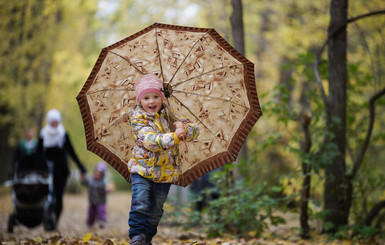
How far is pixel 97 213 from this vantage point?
33.9ft

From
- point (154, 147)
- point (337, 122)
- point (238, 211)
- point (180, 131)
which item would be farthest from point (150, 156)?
point (337, 122)

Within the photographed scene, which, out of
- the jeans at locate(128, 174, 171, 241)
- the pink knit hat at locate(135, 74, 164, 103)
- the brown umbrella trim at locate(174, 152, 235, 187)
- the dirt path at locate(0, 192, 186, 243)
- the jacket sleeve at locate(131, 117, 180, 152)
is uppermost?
the pink knit hat at locate(135, 74, 164, 103)

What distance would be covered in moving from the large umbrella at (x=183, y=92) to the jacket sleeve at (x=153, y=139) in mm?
507

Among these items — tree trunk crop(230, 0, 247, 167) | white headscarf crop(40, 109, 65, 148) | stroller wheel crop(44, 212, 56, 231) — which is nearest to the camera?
tree trunk crop(230, 0, 247, 167)

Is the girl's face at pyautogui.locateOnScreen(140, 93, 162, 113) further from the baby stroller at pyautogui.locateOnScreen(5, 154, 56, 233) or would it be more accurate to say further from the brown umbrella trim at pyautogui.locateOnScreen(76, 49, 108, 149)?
the baby stroller at pyautogui.locateOnScreen(5, 154, 56, 233)

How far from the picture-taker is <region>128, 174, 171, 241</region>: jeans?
3754 millimetres

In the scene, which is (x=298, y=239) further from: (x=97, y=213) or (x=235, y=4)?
(x=97, y=213)

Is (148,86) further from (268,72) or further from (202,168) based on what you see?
(268,72)

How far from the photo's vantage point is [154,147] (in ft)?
11.8

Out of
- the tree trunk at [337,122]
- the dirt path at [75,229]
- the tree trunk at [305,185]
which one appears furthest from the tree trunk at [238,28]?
the dirt path at [75,229]

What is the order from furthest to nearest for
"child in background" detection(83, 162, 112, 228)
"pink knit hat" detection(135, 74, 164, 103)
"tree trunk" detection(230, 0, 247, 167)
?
"child in background" detection(83, 162, 112, 228) → "tree trunk" detection(230, 0, 247, 167) → "pink knit hat" detection(135, 74, 164, 103)

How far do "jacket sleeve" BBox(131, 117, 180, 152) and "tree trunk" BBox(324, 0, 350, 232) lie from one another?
2.87 meters

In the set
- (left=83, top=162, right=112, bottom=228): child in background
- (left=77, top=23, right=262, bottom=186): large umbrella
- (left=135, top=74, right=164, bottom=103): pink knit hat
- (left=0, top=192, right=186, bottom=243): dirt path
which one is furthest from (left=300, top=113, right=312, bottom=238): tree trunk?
(left=83, top=162, right=112, bottom=228): child in background

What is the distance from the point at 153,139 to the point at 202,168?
2.65ft
